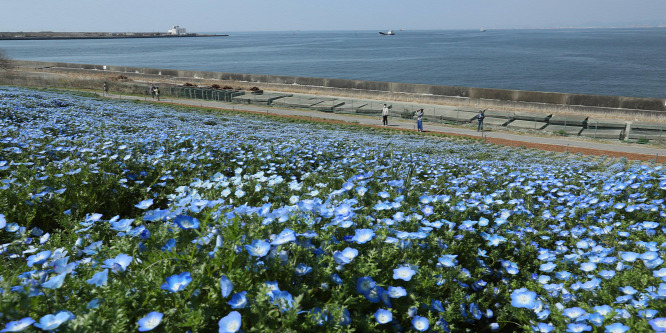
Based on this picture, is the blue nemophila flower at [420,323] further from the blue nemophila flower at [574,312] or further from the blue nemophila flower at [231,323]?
the blue nemophila flower at [231,323]

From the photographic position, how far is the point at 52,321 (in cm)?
185

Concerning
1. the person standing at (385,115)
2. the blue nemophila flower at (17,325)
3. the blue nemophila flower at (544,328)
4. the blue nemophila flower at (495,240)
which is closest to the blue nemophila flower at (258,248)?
the blue nemophila flower at (17,325)

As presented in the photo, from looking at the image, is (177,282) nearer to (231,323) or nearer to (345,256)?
(231,323)

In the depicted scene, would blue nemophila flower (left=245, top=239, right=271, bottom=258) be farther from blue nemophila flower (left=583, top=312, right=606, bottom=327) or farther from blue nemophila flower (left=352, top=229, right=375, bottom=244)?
blue nemophila flower (left=583, top=312, right=606, bottom=327)

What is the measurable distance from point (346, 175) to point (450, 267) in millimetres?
2967

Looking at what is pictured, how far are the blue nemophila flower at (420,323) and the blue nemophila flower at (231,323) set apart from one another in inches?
44.9

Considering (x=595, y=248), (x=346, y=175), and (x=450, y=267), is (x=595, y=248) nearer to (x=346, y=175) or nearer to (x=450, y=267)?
(x=450, y=267)

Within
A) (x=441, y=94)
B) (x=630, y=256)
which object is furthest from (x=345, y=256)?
(x=441, y=94)

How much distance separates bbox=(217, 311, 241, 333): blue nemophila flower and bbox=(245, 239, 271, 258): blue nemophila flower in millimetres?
402

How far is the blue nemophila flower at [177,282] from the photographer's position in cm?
210

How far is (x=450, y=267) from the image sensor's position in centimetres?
332

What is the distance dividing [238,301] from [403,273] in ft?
3.66

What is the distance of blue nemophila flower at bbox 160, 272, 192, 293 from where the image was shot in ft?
6.88

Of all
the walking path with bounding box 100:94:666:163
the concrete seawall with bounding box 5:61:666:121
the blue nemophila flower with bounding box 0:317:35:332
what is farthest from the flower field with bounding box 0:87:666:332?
the concrete seawall with bounding box 5:61:666:121
